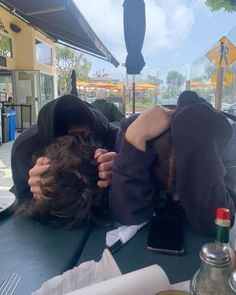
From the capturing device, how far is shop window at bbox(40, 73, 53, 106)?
34.5 ft

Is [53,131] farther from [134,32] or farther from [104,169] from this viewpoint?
[134,32]

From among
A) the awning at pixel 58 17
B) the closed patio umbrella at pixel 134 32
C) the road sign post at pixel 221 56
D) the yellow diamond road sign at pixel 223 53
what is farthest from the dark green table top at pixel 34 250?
the yellow diamond road sign at pixel 223 53

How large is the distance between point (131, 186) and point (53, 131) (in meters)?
0.40

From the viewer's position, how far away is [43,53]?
1130 cm

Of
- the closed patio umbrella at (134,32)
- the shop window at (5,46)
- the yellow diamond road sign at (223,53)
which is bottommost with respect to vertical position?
the closed patio umbrella at (134,32)

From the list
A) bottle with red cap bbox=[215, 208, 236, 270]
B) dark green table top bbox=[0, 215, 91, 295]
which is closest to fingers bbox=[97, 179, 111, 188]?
dark green table top bbox=[0, 215, 91, 295]

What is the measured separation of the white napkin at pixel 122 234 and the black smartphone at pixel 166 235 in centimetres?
5

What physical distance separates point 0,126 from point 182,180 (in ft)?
23.3

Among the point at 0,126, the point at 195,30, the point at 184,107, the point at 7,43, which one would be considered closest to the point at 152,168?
the point at 184,107

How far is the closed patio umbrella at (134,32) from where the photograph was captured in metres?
1.59

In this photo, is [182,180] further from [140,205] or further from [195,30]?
[195,30]

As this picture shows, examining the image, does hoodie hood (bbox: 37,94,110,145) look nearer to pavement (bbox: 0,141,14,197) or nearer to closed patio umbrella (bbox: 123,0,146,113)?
closed patio umbrella (bbox: 123,0,146,113)

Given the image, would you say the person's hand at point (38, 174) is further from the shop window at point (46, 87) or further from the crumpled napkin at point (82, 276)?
the shop window at point (46, 87)

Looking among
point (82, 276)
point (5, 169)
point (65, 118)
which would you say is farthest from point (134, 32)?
point (5, 169)
